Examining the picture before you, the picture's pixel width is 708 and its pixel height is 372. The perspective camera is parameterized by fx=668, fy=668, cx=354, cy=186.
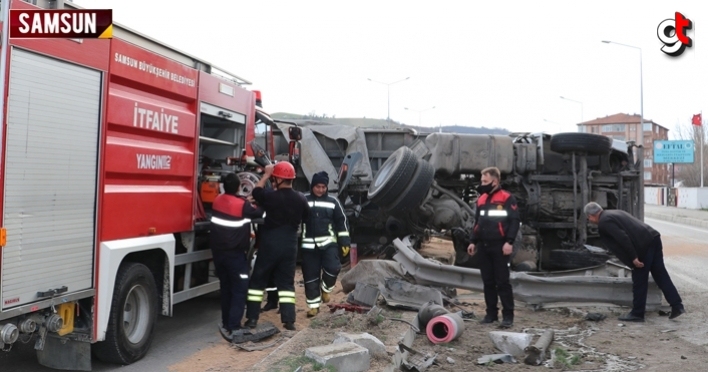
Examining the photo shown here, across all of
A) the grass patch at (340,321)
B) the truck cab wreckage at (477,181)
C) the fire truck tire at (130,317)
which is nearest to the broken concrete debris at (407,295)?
the grass patch at (340,321)

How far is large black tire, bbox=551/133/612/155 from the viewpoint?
34.8 feet

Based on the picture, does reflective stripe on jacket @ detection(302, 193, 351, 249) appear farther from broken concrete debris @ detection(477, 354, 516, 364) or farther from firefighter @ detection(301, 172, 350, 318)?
broken concrete debris @ detection(477, 354, 516, 364)

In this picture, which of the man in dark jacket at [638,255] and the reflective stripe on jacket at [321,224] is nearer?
the man in dark jacket at [638,255]

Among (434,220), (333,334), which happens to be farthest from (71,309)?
(434,220)

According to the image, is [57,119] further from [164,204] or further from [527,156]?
[527,156]

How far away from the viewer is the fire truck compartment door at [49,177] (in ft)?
13.9

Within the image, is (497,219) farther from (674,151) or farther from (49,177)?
(674,151)

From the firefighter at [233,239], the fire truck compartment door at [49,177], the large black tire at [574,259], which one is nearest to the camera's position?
the fire truck compartment door at [49,177]

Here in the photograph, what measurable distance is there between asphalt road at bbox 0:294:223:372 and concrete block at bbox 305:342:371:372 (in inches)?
55.7

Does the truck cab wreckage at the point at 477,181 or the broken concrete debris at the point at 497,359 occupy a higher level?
the truck cab wreckage at the point at 477,181

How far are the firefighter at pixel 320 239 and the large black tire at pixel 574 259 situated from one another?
4.17 metres

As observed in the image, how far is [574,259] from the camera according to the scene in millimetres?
9953

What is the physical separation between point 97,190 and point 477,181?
754 cm

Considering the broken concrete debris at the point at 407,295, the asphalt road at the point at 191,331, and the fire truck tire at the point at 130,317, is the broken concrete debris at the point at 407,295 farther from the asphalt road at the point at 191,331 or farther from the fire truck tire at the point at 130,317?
the fire truck tire at the point at 130,317
